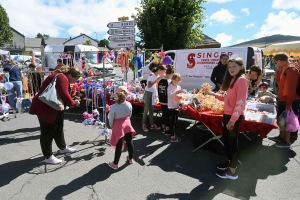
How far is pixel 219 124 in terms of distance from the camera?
3.75 meters

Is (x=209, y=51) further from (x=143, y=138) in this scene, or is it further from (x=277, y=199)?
(x=277, y=199)

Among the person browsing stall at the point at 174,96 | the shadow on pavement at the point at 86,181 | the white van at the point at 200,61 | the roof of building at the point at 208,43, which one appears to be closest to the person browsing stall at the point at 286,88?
the person browsing stall at the point at 174,96

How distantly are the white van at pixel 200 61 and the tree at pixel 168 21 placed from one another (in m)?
4.87

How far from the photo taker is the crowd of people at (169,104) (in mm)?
2914

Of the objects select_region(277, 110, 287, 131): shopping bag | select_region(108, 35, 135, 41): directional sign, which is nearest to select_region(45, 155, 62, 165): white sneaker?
select_region(277, 110, 287, 131): shopping bag

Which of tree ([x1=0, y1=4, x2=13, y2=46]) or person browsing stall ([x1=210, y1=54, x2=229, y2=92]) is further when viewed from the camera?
tree ([x1=0, y1=4, x2=13, y2=46])

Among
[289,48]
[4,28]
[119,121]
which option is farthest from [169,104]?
[4,28]

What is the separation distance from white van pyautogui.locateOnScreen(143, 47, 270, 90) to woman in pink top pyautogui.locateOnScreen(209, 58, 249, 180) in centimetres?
541

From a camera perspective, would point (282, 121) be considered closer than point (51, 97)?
No

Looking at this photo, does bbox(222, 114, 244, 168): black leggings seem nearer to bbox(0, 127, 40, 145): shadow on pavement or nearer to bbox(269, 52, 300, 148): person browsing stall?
bbox(269, 52, 300, 148): person browsing stall

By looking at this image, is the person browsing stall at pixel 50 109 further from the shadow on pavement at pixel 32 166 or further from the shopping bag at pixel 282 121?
the shopping bag at pixel 282 121

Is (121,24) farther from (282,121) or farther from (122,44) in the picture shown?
(282,121)

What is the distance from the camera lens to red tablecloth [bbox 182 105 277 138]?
139 inches

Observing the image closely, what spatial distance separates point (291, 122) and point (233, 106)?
2031 millimetres
